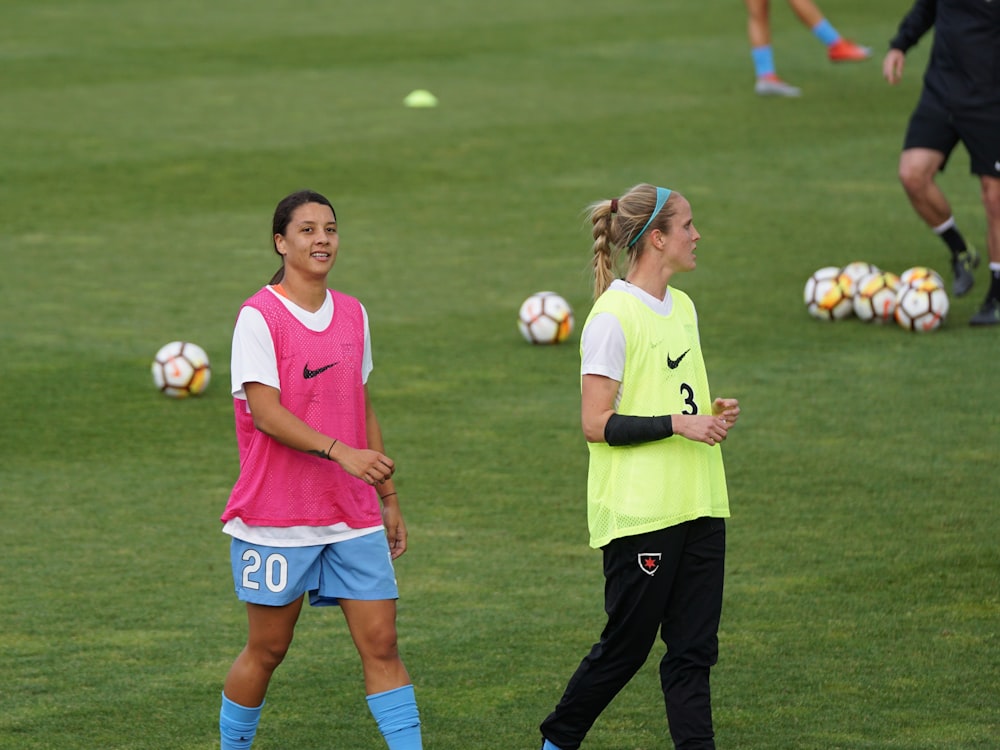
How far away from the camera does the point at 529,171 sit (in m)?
16.7

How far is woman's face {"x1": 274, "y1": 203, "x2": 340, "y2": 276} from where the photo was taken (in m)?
5.37

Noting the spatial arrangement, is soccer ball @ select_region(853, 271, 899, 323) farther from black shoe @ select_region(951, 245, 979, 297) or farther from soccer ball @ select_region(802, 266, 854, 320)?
black shoe @ select_region(951, 245, 979, 297)

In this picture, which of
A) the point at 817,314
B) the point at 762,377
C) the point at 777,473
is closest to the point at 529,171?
the point at 817,314

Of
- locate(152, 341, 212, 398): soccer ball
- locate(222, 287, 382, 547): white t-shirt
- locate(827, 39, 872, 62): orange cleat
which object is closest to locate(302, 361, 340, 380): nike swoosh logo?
locate(222, 287, 382, 547): white t-shirt

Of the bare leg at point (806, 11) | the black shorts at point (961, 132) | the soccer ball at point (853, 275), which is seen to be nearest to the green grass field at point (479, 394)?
the soccer ball at point (853, 275)

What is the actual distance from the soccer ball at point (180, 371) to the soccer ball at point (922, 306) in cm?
460

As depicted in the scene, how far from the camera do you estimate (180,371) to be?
10.2 m

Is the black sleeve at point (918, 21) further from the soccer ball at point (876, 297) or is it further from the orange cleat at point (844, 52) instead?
the orange cleat at point (844, 52)

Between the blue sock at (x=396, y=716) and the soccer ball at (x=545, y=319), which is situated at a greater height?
the soccer ball at (x=545, y=319)

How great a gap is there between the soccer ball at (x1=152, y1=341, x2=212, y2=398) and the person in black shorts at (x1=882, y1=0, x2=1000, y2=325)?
4.98m

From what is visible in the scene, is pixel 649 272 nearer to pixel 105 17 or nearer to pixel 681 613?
pixel 681 613

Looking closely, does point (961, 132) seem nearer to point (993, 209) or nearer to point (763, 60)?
point (993, 209)

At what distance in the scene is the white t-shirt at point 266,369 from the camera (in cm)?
524

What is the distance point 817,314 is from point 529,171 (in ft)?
17.7
